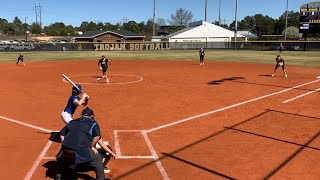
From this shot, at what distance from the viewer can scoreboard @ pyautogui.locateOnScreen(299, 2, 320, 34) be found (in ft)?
178

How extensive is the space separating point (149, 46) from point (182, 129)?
6295 centimetres

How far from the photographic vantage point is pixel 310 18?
5478 cm

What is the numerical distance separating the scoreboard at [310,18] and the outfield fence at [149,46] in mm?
5733

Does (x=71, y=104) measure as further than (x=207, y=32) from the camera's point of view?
No

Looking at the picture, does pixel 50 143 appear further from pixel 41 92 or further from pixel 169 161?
pixel 41 92

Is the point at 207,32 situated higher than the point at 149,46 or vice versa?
the point at 207,32

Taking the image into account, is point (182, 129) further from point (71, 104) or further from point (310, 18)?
point (310, 18)

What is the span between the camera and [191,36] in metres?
93.4

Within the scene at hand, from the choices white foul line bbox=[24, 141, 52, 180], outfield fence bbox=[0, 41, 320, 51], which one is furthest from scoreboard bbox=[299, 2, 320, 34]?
white foul line bbox=[24, 141, 52, 180]

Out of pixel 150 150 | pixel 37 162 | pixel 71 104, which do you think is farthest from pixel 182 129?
pixel 37 162

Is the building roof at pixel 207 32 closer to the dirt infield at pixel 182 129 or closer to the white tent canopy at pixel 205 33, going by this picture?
the white tent canopy at pixel 205 33

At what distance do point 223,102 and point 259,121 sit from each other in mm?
3718

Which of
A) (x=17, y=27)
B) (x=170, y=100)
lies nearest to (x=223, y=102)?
(x=170, y=100)

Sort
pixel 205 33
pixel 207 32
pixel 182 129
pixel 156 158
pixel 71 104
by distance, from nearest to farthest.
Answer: pixel 156 158
pixel 71 104
pixel 182 129
pixel 207 32
pixel 205 33
